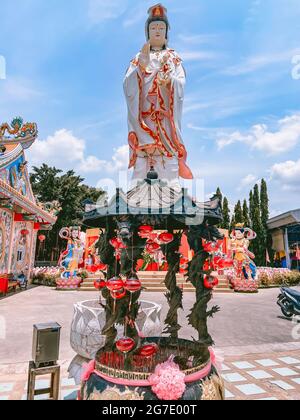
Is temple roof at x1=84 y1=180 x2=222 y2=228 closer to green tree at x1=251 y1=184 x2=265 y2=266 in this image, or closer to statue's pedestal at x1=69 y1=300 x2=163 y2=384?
statue's pedestal at x1=69 y1=300 x2=163 y2=384

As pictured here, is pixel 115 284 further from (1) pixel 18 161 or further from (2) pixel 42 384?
(1) pixel 18 161

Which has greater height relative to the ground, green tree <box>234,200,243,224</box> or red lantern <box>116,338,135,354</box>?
green tree <box>234,200,243,224</box>

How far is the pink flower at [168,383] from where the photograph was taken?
8.41ft

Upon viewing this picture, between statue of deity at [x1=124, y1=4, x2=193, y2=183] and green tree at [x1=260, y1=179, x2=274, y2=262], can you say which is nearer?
statue of deity at [x1=124, y1=4, x2=193, y2=183]

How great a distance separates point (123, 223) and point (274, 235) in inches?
1209

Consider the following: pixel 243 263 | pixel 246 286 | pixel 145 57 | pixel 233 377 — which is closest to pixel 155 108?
pixel 145 57

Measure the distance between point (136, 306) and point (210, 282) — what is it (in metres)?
0.95

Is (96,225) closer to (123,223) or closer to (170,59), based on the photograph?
(123,223)

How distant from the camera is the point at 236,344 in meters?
6.42

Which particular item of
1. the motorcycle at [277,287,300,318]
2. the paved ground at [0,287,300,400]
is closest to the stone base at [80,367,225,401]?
the paved ground at [0,287,300,400]

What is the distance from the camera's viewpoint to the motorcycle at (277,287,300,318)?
28.4ft

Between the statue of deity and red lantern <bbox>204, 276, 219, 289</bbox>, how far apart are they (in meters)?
3.65

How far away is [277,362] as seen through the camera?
5.35 meters
